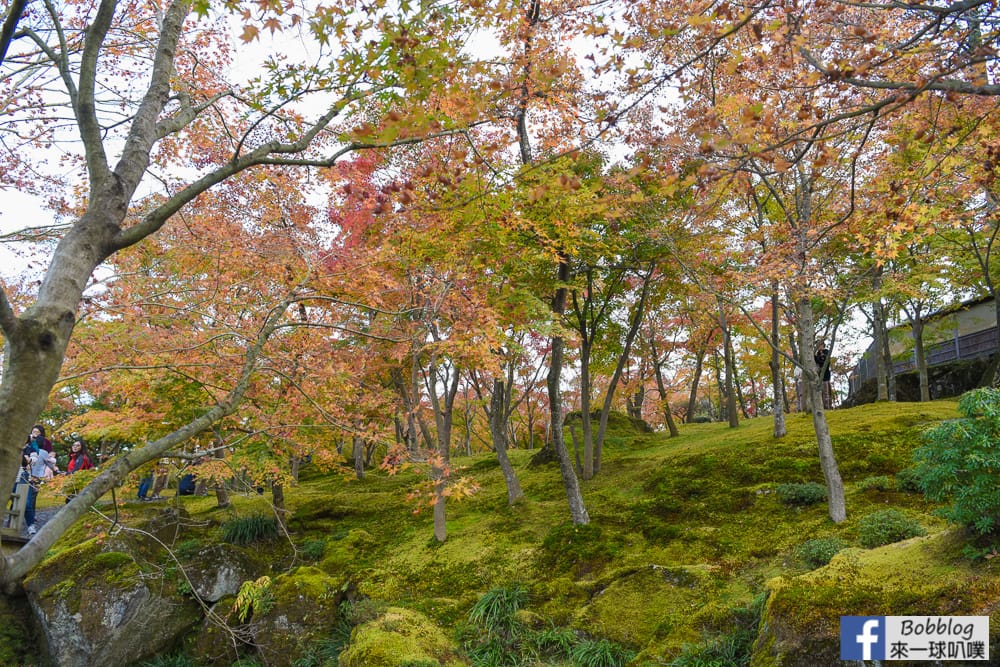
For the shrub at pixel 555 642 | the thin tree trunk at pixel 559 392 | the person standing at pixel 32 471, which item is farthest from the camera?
the person standing at pixel 32 471

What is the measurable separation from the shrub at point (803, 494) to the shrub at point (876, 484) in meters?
0.56

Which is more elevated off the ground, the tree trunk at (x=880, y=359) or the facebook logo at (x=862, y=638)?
the tree trunk at (x=880, y=359)

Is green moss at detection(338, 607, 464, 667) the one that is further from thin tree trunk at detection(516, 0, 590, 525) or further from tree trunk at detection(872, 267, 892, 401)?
tree trunk at detection(872, 267, 892, 401)

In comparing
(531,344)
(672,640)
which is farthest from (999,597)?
(531,344)

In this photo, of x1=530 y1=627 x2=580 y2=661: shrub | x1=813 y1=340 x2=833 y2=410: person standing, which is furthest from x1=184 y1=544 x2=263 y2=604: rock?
x1=813 y1=340 x2=833 y2=410: person standing

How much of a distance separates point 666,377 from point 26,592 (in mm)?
21240

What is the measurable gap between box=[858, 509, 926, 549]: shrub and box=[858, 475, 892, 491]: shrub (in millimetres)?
1967

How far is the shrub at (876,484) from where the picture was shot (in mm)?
7930

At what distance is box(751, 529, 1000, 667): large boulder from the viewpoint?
3908mm

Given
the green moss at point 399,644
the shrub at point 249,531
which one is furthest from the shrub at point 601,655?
the shrub at point 249,531

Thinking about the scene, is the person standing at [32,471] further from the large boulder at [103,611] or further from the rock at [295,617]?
the rock at [295,617]

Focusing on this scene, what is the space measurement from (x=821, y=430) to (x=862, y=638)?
4.26m

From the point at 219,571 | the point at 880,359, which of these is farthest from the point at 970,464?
the point at 880,359

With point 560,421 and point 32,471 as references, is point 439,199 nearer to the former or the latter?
point 560,421
